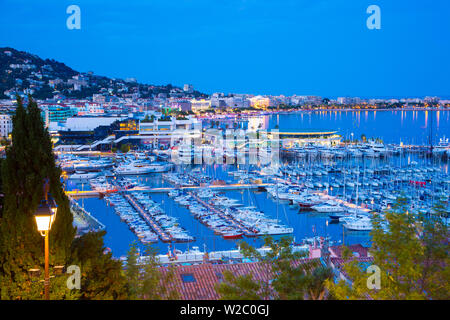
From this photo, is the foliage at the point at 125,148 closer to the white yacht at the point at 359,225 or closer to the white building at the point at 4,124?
the white building at the point at 4,124

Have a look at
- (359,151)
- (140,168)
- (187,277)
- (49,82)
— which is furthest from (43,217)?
(49,82)

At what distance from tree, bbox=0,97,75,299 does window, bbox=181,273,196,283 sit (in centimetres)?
266

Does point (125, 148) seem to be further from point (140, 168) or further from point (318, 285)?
point (318, 285)

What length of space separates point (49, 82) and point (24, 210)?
80.2m

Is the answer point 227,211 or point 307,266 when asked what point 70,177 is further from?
point 307,266

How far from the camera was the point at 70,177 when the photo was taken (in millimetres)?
24375

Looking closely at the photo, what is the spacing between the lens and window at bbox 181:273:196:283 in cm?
555

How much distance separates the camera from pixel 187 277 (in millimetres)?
5656

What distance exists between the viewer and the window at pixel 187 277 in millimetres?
5548

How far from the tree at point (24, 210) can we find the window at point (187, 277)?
2657 mm
